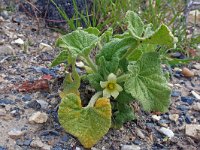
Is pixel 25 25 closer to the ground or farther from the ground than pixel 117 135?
farther from the ground

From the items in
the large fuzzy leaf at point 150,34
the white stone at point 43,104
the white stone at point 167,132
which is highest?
the large fuzzy leaf at point 150,34

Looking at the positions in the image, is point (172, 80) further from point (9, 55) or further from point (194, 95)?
point (9, 55)

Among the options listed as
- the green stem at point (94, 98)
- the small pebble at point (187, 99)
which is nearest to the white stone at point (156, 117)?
the small pebble at point (187, 99)

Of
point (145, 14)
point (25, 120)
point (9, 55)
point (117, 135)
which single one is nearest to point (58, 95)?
point (25, 120)

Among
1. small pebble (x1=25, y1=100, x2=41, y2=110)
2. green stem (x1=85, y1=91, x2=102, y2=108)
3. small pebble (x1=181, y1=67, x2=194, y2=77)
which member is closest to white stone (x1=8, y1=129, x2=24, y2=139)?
small pebble (x1=25, y1=100, x2=41, y2=110)

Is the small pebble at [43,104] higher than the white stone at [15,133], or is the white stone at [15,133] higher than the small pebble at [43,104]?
the small pebble at [43,104]

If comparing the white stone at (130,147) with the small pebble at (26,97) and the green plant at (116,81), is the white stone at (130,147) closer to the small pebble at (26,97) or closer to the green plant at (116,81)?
the green plant at (116,81)
